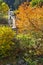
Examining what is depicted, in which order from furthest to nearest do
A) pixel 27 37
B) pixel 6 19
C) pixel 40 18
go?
1. pixel 6 19
2. pixel 27 37
3. pixel 40 18

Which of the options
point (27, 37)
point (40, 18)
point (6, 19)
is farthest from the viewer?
point (6, 19)

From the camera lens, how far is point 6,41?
18188 mm

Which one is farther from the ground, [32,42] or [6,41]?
[6,41]

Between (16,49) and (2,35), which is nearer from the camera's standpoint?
(2,35)

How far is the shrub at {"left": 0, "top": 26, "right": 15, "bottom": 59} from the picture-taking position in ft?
59.2

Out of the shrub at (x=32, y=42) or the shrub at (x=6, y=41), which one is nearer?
the shrub at (x=6, y=41)

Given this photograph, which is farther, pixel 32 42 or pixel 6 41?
pixel 32 42

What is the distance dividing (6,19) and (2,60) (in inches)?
329

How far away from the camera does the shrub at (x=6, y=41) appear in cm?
1805

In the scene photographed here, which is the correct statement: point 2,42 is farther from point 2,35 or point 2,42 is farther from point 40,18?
point 40,18

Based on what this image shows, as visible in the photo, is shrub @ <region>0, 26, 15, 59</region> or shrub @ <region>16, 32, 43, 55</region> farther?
shrub @ <region>16, 32, 43, 55</region>

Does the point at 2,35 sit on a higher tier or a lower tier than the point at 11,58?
higher

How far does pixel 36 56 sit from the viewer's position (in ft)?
62.6

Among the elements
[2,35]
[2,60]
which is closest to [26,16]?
[2,35]
